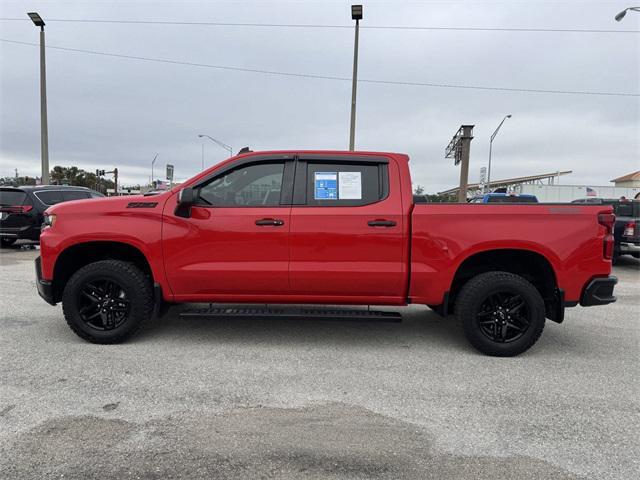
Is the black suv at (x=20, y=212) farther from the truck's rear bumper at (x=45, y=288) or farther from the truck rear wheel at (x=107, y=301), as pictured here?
the truck rear wheel at (x=107, y=301)

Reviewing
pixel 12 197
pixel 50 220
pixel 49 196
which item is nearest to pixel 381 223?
pixel 50 220

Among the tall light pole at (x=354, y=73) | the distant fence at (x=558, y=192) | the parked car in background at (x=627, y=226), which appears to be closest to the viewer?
the parked car in background at (x=627, y=226)

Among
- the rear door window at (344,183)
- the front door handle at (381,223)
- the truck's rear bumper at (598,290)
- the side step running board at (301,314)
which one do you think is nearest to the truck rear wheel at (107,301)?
the side step running board at (301,314)

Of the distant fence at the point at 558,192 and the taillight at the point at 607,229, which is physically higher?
the distant fence at the point at 558,192

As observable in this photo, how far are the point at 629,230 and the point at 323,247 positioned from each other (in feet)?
29.6

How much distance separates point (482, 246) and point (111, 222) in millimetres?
3500

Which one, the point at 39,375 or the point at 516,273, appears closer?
the point at 39,375

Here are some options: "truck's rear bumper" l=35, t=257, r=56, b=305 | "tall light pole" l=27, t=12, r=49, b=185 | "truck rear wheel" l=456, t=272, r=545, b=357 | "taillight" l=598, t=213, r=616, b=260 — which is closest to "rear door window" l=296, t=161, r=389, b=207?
"truck rear wheel" l=456, t=272, r=545, b=357

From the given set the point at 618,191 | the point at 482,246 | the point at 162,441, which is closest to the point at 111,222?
the point at 162,441

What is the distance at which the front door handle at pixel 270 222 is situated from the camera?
4102 mm

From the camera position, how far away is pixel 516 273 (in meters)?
4.43

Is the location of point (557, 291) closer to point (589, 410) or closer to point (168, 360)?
point (589, 410)

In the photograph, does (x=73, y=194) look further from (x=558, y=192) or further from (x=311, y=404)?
(x=558, y=192)

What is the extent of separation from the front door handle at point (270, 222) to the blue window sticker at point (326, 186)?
1.40ft
